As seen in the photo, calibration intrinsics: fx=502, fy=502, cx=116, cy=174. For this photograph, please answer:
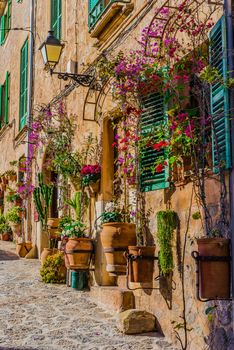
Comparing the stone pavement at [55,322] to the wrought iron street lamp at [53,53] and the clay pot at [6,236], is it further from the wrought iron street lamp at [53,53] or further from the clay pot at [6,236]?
the clay pot at [6,236]

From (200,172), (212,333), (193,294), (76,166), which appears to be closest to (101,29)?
(76,166)

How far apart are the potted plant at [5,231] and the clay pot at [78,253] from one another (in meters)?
7.69

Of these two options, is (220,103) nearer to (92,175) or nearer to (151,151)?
(151,151)

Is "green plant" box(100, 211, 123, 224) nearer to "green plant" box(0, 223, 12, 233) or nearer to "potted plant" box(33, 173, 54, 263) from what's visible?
"potted plant" box(33, 173, 54, 263)

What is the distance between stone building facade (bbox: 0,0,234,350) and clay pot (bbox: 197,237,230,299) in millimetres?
258

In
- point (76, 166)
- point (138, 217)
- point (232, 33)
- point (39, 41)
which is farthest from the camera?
point (39, 41)

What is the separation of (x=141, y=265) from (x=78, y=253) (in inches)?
78.4

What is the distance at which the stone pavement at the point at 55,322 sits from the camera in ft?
16.9

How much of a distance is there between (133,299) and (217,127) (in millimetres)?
2727

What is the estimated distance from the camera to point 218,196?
4473mm

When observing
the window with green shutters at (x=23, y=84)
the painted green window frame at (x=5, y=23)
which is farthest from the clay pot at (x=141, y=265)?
the painted green window frame at (x=5, y=23)

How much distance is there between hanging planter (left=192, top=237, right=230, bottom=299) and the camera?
4.08 meters

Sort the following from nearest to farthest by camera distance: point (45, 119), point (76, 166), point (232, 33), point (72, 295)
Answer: point (232, 33) → point (72, 295) → point (76, 166) → point (45, 119)

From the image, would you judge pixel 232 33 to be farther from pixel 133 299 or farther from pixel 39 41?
pixel 39 41
